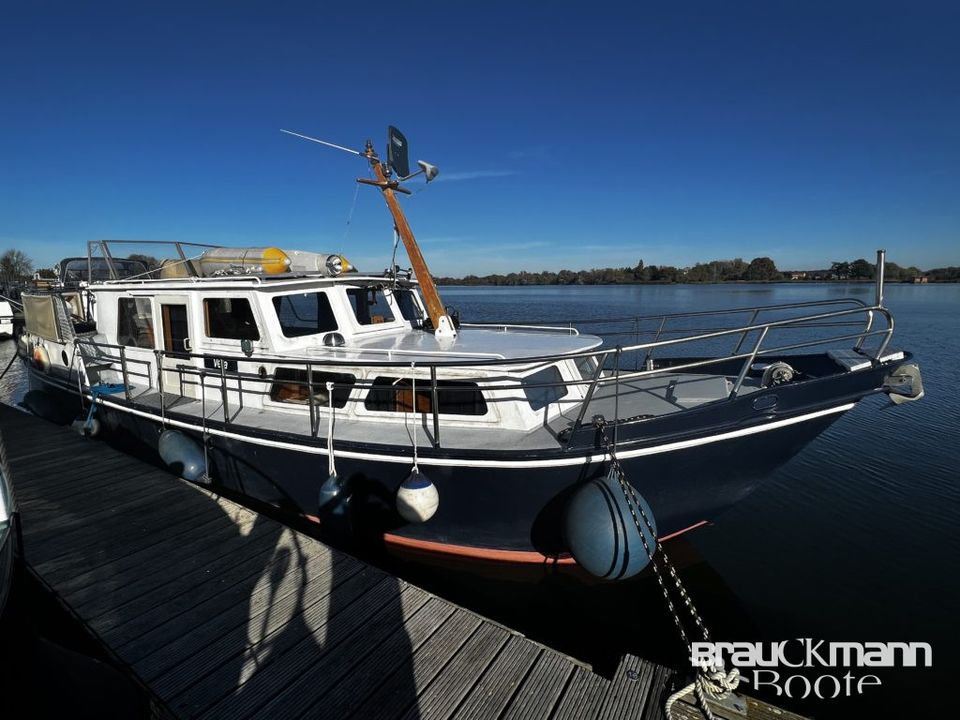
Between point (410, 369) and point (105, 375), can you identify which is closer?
point (410, 369)

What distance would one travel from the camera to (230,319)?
22.1 ft

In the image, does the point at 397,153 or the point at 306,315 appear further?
the point at 397,153

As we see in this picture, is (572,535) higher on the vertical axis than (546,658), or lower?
higher

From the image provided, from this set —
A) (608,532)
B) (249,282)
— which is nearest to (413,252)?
(249,282)

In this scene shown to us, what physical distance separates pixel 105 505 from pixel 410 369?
3744 mm

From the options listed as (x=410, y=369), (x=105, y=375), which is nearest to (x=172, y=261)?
(x=105, y=375)

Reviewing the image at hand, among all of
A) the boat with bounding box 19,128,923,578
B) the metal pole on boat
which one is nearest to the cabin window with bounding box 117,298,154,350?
the boat with bounding box 19,128,923,578

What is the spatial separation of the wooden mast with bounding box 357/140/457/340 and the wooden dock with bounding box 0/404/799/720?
350cm

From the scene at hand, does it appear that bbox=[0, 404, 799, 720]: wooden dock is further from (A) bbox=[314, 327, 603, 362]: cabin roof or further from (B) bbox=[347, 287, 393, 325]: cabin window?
(B) bbox=[347, 287, 393, 325]: cabin window

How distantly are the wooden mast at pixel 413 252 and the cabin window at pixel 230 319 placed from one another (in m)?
2.43

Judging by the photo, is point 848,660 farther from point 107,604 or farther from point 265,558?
point 107,604

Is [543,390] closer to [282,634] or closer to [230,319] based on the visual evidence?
[282,634]

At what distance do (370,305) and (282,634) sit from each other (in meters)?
5.11

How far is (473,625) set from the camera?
141 inches
